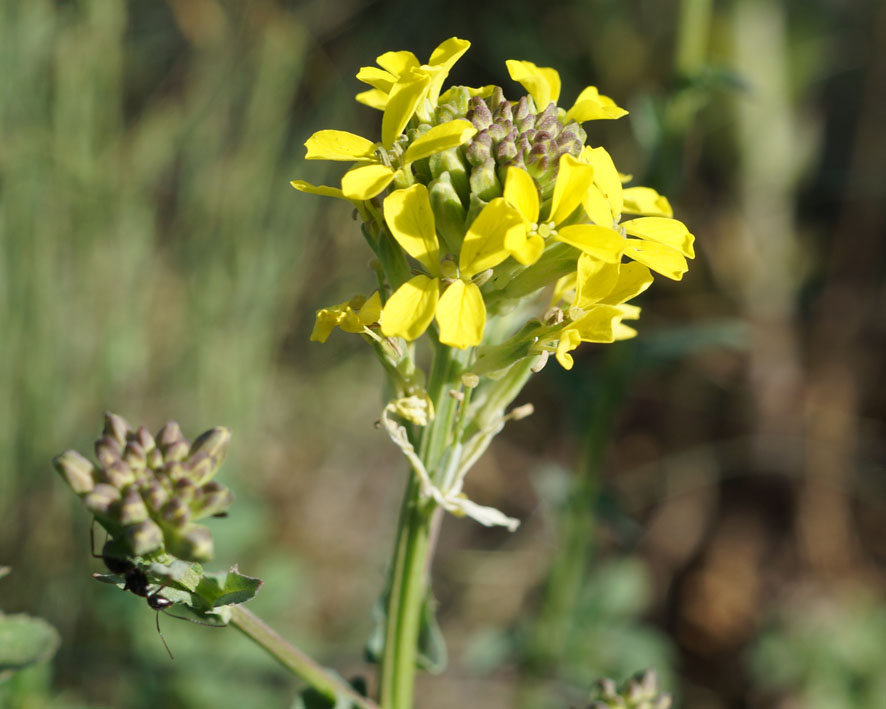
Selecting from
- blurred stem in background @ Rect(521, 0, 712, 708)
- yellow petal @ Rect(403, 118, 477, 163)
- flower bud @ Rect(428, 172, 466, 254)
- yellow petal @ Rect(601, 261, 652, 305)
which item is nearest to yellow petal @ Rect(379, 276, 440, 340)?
flower bud @ Rect(428, 172, 466, 254)

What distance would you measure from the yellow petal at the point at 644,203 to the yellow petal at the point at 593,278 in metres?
0.34

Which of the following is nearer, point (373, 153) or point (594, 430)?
point (373, 153)

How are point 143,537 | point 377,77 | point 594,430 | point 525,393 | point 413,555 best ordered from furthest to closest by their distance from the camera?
point 525,393 < point 594,430 < point 413,555 < point 377,77 < point 143,537

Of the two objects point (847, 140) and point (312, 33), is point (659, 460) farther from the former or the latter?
point (312, 33)

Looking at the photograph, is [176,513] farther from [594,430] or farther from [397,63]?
[594,430]

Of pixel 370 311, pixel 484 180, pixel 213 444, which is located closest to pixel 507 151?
pixel 484 180

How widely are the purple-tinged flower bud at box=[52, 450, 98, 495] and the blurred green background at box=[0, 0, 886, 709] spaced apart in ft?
6.02

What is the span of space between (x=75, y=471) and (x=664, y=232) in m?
1.20

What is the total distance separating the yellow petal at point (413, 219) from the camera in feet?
4.90

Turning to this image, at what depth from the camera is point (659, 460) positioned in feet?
16.6

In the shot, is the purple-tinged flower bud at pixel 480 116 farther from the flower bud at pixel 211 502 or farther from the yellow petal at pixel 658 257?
the flower bud at pixel 211 502

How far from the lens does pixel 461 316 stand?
1.46 metres

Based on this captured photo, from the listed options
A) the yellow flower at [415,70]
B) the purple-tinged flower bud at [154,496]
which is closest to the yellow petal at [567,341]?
the yellow flower at [415,70]

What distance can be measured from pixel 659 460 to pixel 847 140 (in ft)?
9.00
